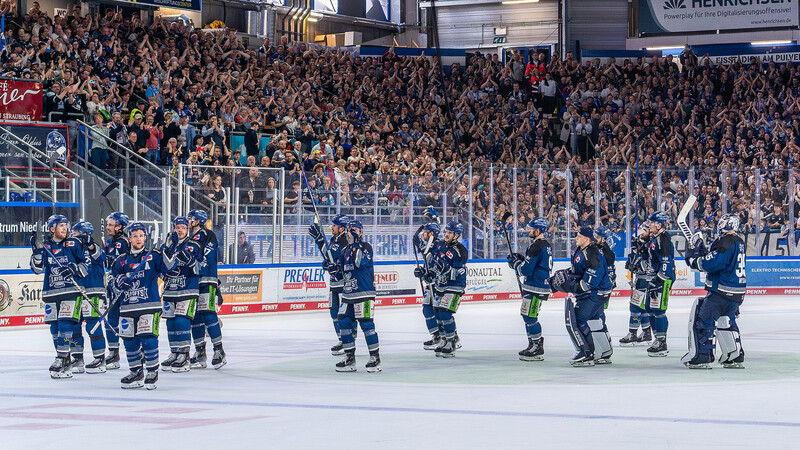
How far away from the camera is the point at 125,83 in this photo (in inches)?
938

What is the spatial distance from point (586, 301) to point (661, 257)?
2377 mm

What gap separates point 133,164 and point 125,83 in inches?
144

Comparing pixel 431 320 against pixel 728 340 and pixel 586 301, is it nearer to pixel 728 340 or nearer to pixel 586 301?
pixel 586 301

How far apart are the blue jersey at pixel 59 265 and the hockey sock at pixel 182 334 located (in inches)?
44.8

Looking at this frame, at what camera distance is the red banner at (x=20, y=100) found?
20734mm

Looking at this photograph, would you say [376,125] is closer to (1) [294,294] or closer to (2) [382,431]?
(1) [294,294]

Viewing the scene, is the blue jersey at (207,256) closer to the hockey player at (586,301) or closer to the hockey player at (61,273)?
the hockey player at (61,273)

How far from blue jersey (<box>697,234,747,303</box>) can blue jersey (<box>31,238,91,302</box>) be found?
22.6ft

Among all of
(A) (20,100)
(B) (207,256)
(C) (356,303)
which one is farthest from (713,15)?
(B) (207,256)

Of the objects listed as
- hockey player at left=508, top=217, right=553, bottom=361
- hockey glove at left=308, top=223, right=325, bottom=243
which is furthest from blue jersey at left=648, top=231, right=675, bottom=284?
hockey glove at left=308, top=223, right=325, bottom=243

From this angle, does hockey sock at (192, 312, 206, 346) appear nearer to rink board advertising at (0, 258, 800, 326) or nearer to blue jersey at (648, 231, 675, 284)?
rink board advertising at (0, 258, 800, 326)

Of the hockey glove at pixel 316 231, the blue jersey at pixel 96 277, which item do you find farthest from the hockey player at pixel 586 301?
the blue jersey at pixel 96 277

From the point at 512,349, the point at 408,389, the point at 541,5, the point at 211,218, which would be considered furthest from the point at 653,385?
the point at 541,5

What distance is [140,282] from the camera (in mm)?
10953
